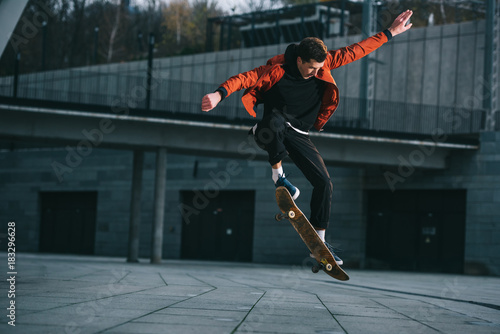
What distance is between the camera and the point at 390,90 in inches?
1618

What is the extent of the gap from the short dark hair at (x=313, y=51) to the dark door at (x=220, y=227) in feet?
114

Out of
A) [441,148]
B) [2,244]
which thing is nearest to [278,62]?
[441,148]

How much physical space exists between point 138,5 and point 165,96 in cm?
4639

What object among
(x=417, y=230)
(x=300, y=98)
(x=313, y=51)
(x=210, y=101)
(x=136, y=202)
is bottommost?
(x=417, y=230)

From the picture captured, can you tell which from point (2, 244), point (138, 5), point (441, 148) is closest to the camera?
point (441, 148)

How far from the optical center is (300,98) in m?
8.97

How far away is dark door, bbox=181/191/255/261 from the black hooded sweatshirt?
34191 millimetres

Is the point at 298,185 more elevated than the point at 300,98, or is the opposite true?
the point at 300,98

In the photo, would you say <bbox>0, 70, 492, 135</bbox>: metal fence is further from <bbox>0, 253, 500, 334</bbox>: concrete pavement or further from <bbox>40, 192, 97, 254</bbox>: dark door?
<bbox>0, 253, 500, 334</bbox>: concrete pavement

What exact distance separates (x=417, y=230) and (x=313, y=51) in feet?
101

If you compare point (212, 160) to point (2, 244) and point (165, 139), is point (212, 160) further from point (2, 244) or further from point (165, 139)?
point (2, 244)

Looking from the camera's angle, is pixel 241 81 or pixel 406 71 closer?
pixel 241 81

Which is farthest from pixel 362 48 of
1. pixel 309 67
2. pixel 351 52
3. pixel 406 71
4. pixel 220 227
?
pixel 220 227

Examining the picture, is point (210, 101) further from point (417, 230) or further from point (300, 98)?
point (417, 230)
